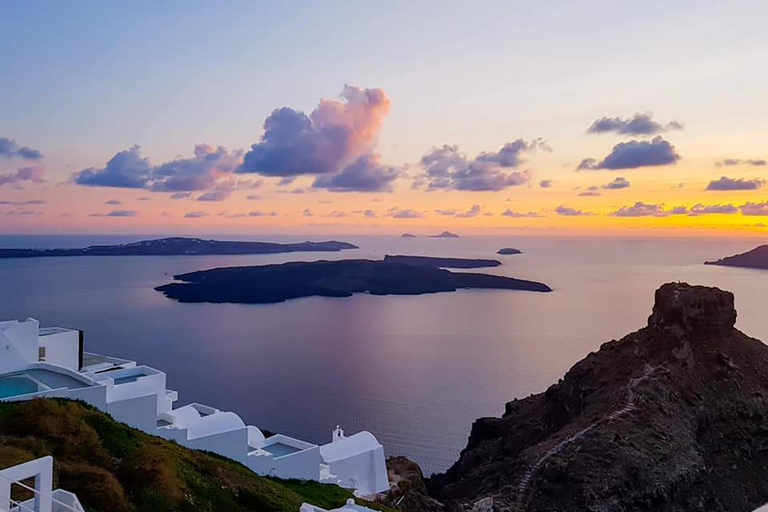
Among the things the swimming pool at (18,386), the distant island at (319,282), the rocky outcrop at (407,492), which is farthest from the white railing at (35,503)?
the distant island at (319,282)

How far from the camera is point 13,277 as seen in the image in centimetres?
13150

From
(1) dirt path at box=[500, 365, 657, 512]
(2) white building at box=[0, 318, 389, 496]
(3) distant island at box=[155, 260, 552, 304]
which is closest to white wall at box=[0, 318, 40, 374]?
(2) white building at box=[0, 318, 389, 496]

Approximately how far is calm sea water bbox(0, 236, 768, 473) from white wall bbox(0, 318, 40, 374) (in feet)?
79.8

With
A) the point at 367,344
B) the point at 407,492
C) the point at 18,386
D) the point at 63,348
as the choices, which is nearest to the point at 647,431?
the point at 407,492

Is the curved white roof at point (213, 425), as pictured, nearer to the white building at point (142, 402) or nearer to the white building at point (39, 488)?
the white building at point (142, 402)

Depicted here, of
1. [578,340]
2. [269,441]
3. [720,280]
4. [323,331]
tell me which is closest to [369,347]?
[323,331]

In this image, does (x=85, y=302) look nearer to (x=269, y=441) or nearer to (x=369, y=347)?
(x=369, y=347)

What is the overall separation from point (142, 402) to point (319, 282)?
105318 mm

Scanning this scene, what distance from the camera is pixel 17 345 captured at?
18.3 m

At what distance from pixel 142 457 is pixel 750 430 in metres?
31.9

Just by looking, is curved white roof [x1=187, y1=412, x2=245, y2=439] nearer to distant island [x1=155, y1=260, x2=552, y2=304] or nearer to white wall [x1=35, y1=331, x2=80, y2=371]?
white wall [x1=35, y1=331, x2=80, y2=371]

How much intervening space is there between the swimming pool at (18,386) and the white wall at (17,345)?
855 millimetres

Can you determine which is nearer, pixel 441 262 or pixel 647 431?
pixel 647 431

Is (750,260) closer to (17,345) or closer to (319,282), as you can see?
(319,282)
